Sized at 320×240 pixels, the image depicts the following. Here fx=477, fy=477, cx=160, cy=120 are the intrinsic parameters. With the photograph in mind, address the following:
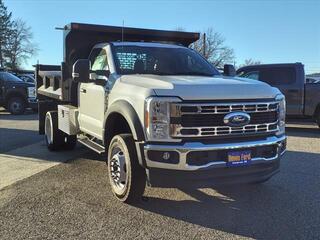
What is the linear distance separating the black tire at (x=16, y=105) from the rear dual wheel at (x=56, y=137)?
11426 mm

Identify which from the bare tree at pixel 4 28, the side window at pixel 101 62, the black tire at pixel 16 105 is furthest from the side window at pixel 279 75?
the bare tree at pixel 4 28

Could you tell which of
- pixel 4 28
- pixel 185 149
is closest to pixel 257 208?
pixel 185 149

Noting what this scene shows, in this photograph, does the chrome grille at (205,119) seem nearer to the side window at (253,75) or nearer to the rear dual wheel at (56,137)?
the rear dual wheel at (56,137)

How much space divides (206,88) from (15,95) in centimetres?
1717

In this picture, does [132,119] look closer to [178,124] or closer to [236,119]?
[178,124]

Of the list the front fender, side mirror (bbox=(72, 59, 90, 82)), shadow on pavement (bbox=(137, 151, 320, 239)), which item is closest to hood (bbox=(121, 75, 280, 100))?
the front fender

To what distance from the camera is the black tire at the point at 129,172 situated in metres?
5.64

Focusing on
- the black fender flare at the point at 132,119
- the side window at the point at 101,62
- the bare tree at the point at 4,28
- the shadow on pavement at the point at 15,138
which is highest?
the bare tree at the point at 4,28

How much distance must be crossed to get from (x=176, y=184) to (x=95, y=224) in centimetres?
99

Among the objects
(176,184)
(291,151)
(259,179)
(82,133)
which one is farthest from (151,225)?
(291,151)

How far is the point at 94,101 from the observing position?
737cm

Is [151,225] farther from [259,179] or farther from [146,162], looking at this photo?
[259,179]

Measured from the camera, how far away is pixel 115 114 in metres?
6.24

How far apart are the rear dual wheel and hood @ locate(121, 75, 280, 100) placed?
162 inches
